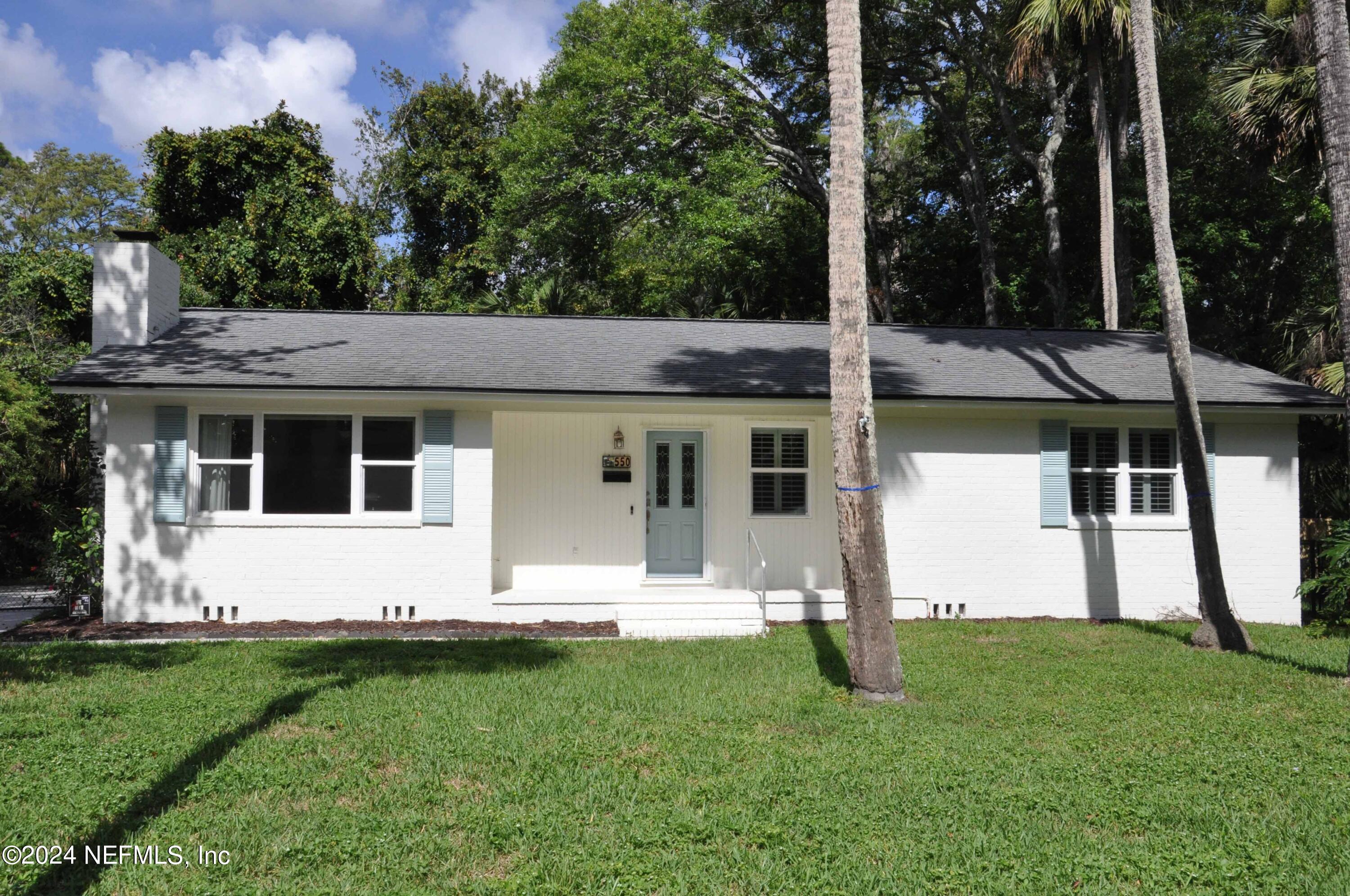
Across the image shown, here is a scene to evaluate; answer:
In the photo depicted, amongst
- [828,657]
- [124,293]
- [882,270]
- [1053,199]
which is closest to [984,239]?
[1053,199]

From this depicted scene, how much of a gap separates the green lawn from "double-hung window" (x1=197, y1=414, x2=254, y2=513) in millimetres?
2511

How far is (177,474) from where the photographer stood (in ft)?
34.7

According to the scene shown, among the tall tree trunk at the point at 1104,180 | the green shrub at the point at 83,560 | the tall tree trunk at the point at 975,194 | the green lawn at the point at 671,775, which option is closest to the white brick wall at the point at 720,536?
the green shrub at the point at 83,560

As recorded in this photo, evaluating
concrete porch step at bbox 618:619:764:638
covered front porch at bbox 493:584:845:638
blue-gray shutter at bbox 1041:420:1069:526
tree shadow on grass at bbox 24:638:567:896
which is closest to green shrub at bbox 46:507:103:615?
tree shadow on grass at bbox 24:638:567:896

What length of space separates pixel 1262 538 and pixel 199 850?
41.3ft

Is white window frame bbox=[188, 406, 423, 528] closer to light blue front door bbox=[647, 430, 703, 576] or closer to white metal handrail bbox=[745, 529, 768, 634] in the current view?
light blue front door bbox=[647, 430, 703, 576]

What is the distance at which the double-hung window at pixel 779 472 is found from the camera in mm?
12391

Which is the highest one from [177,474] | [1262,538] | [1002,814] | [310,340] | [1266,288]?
[1266,288]

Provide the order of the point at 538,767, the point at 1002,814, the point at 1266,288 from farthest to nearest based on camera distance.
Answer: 1. the point at 1266,288
2. the point at 538,767
3. the point at 1002,814

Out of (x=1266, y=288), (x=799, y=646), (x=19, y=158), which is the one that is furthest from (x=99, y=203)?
(x=1266, y=288)

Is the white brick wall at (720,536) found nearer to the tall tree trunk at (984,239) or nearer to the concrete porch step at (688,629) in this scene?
the concrete porch step at (688,629)

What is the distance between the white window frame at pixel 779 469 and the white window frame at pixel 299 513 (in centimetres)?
425

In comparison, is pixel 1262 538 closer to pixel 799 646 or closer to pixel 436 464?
pixel 799 646

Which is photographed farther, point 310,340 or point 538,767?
point 310,340
